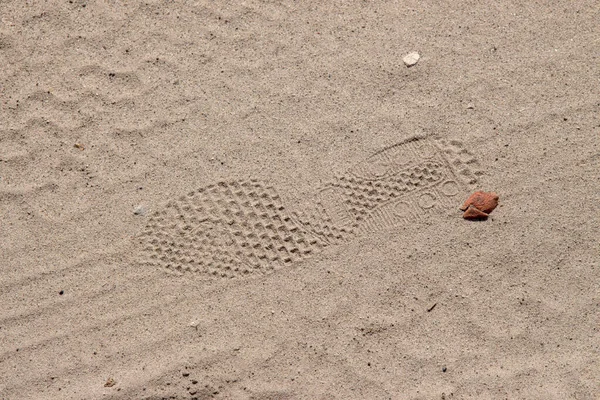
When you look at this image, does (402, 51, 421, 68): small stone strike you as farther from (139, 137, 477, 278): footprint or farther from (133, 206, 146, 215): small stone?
(133, 206, 146, 215): small stone

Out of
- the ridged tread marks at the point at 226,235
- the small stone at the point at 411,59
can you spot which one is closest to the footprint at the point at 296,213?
the ridged tread marks at the point at 226,235

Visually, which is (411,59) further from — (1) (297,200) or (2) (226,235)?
(2) (226,235)

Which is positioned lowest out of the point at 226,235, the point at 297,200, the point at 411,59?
the point at 226,235

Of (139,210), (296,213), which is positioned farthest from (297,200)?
(139,210)

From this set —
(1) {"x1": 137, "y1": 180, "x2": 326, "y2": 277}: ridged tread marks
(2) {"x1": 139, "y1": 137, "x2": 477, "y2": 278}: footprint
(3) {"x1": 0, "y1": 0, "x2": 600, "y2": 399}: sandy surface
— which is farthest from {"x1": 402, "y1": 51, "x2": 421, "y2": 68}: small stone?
(1) {"x1": 137, "y1": 180, "x2": 326, "y2": 277}: ridged tread marks

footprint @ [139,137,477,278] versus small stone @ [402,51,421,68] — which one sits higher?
small stone @ [402,51,421,68]

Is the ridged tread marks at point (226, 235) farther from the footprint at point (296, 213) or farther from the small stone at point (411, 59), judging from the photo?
the small stone at point (411, 59)
